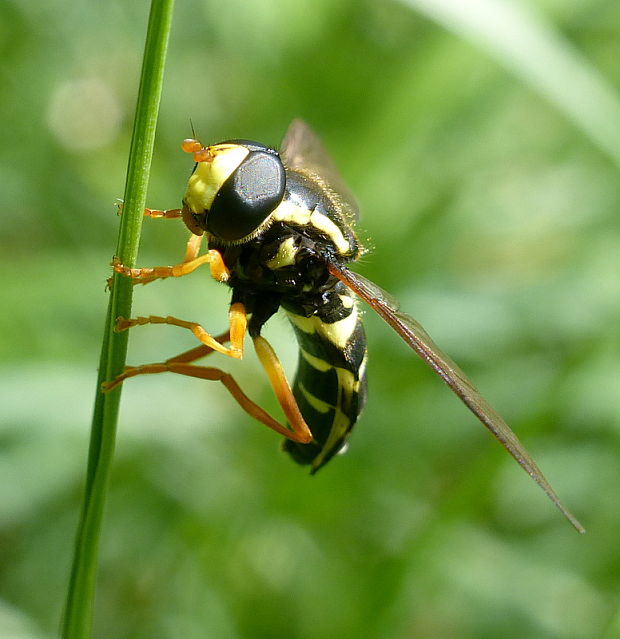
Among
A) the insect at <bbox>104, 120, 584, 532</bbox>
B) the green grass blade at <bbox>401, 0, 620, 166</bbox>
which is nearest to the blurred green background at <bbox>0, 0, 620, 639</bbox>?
the green grass blade at <bbox>401, 0, 620, 166</bbox>

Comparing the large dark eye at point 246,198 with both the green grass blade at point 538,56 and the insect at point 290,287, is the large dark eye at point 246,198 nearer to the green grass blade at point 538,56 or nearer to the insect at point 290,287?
the insect at point 290,287

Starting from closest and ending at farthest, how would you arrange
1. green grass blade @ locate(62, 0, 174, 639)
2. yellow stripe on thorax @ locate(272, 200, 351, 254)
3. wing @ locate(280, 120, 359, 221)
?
green grass blade @ locate(62, 0, 174, 639), yellow stripe on thorax @ locate(272, 200, 351, 254), wing @ locate(280, 120, 359, 221)

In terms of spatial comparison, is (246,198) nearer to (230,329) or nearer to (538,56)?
(230,329)

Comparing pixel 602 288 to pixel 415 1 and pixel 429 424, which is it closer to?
pixel 429 424

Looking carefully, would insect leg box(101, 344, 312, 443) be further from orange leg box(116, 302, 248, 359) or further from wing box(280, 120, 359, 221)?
wing box(280, 120, 359, 221)

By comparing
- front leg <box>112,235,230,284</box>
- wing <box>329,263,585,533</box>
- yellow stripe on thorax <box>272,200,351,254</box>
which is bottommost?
wing <box>329,263,585,533</box>

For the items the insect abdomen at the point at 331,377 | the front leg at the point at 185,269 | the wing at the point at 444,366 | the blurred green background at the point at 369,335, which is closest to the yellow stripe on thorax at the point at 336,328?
the insect abdomen at the point at 331,377

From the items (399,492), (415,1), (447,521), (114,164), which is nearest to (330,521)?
(399,492)
